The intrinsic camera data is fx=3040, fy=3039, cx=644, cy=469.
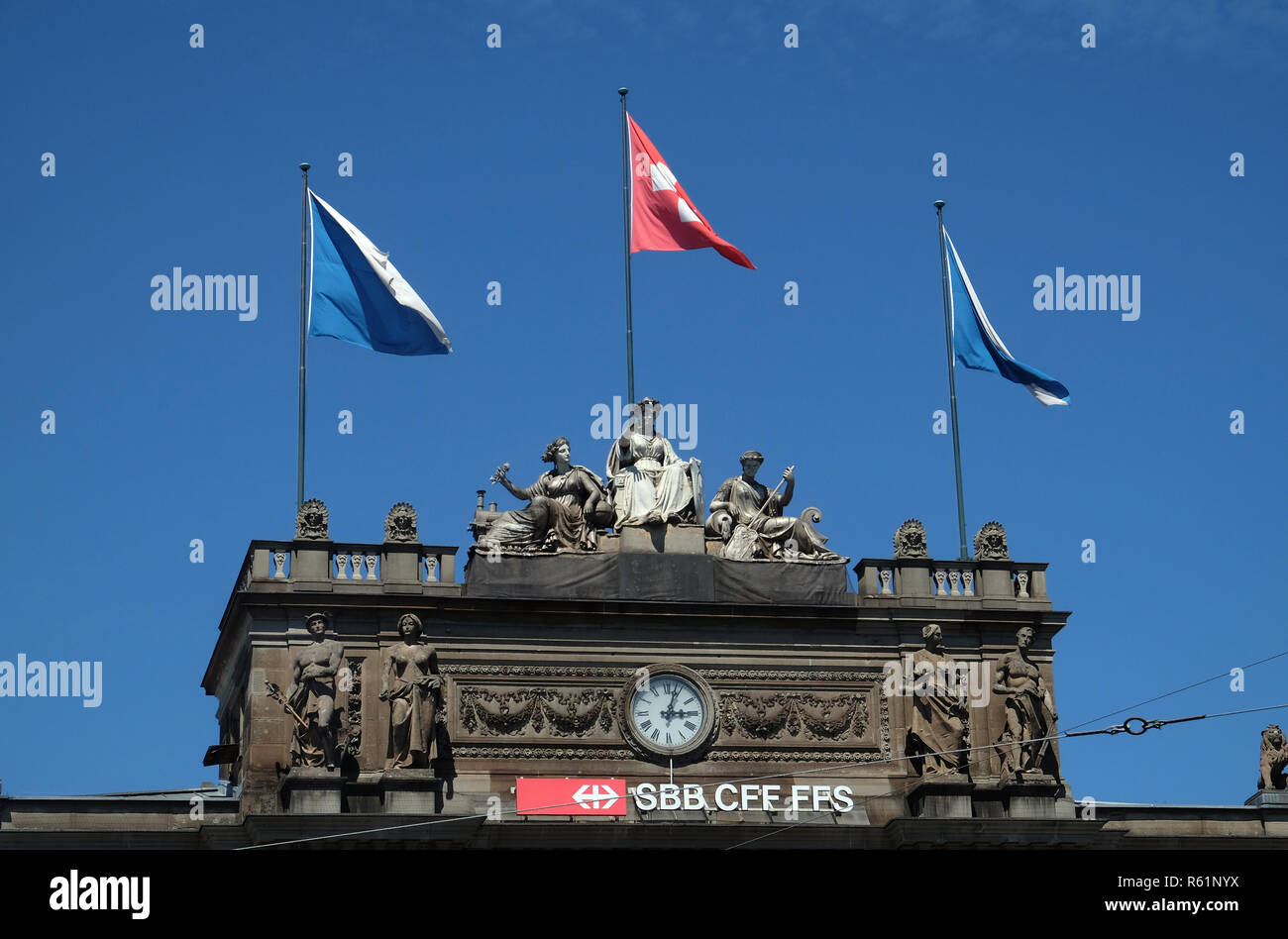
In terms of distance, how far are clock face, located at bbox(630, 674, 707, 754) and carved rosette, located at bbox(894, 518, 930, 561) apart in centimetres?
501

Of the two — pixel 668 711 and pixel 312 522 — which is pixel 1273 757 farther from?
pixel 312 522

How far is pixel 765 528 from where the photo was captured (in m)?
58.1

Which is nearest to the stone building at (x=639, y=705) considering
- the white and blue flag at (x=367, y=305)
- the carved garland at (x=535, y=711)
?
the carved garland at (x=535, y=711)

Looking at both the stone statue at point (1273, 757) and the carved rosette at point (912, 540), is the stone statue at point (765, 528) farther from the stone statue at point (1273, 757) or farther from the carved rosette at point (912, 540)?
the stone statue at point (1273, 757)

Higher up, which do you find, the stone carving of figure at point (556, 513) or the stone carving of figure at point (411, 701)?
the stone carving of figure at point (556, 513)

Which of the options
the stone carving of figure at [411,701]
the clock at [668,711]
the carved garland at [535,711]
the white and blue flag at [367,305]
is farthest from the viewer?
the white and blue flag at [367,305]

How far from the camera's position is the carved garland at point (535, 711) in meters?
56.0

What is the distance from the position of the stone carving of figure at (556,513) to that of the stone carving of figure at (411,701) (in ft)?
9.37

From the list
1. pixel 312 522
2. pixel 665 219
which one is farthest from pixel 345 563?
pixel 665 219

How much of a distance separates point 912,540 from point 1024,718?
422 cm
